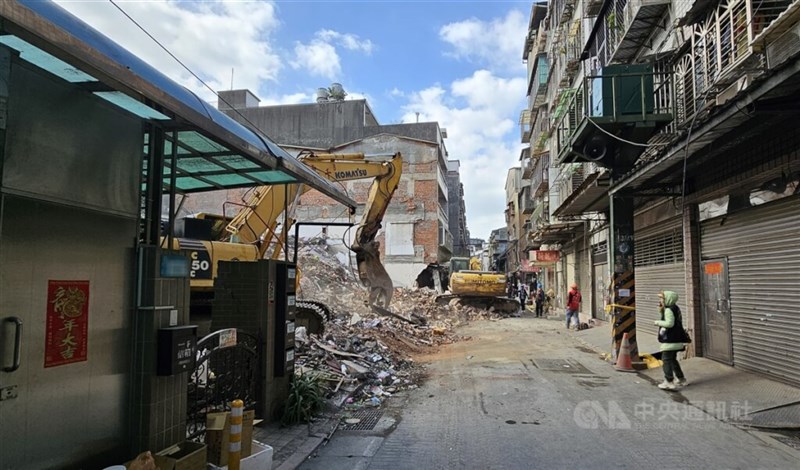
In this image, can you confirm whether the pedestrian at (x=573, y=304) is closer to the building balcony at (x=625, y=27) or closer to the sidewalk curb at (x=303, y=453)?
the building balcony at (x=625, y=27)

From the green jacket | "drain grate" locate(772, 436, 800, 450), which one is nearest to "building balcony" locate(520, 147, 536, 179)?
the green jacket

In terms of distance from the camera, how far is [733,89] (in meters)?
8.73

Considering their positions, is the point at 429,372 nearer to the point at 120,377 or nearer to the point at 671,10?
the point at 120,377

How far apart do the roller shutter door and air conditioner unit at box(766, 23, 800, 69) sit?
5.36 metres

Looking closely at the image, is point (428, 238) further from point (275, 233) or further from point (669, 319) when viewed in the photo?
point (669, 319)

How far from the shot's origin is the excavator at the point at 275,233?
10.2m

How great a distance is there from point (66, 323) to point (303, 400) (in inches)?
143

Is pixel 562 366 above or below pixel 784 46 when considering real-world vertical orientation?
below

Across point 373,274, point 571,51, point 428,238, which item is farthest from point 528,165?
point 373,274

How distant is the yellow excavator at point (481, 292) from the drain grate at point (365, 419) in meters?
19.7

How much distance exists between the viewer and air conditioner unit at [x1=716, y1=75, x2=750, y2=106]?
8.22m

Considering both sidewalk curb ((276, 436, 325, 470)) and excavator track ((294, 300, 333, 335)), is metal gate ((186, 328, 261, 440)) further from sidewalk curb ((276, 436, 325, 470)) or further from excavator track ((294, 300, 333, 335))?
excavator track ((294, 300, 333, 335))

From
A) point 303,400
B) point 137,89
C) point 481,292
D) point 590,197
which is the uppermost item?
point 590,197

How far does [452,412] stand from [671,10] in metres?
10.7
